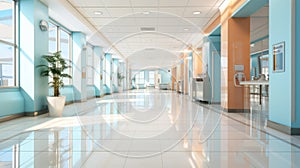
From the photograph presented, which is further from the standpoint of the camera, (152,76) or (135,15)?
(152,76)

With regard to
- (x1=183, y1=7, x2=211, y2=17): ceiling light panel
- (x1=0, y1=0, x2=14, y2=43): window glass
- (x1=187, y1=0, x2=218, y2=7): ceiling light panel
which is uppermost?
(x1=183, y1=7, x2=211, y2=17): ceiling light panel

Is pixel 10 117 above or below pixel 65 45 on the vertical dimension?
below

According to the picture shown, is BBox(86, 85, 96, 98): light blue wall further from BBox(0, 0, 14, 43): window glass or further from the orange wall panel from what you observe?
the orange wall panel

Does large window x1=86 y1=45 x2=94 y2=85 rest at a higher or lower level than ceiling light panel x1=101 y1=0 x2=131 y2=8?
lower

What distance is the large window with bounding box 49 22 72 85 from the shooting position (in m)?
7.57

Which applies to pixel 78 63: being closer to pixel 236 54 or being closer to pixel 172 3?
pixel 172 3

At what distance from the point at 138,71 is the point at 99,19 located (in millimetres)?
25978

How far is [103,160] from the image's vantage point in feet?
7.22

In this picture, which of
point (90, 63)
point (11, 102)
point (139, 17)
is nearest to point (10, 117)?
point (11, 102)

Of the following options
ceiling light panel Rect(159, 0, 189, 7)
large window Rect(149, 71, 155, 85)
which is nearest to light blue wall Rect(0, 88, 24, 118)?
ceiling light panel Rect(159, 0, 189, 7)

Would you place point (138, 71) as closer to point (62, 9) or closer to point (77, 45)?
point (77, 45)

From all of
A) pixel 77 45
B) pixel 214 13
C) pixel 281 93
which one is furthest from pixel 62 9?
pixel 281 93

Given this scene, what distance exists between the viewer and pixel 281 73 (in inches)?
141

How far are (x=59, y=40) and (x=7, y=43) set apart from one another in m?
3.09
